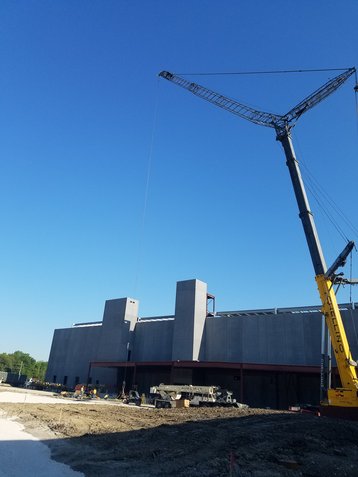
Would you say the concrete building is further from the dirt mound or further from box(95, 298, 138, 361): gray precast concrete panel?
the dirt mound

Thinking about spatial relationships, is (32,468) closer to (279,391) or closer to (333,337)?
(333,337)

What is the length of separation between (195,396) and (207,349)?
17.6 metres

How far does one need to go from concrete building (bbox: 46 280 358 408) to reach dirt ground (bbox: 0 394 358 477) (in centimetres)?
2637

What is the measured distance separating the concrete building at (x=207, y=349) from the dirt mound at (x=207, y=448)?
2652 cm

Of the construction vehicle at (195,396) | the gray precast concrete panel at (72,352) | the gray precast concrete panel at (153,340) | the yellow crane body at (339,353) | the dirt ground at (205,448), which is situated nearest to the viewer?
the dirt ground at (205,448)

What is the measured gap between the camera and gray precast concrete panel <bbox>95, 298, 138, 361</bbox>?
6594cm

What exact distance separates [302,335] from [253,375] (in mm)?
9726

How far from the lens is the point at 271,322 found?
170ft

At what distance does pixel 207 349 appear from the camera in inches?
2259

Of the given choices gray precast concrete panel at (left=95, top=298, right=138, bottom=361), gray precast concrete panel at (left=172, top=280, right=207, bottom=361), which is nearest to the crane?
gray precast concrete panel at (left=172, top=280, right=207, bottom=361)

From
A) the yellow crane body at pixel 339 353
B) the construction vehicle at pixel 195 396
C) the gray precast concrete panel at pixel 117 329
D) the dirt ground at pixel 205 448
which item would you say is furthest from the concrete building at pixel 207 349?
the dirt ground at pixel 205 448

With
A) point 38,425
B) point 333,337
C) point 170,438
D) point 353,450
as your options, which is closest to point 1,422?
point 38,425

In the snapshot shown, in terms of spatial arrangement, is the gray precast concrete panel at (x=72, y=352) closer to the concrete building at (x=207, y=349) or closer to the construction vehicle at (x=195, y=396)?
the concrete building at (x=207, y=349)

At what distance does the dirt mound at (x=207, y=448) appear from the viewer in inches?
450
